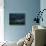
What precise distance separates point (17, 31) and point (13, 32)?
17 centimetres

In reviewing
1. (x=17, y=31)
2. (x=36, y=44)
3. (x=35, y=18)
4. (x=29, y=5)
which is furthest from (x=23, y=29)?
→ (x=36, y=44)

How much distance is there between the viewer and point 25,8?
A: 18.4 ft

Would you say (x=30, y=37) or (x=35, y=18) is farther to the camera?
(x=35, y=18)

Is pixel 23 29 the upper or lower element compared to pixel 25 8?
lower

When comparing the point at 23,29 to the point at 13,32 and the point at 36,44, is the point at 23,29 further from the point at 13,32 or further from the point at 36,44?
the point at 36,44

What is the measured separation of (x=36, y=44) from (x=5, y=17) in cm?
324

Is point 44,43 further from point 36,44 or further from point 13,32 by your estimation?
point 13,32

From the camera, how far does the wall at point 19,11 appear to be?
555 cm

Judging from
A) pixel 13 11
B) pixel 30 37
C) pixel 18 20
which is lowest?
pixel 30 37

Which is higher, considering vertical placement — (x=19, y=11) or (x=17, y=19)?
(x=19, y=11)

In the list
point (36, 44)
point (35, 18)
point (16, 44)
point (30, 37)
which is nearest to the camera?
point (36, 44)

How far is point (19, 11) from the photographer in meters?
5.58

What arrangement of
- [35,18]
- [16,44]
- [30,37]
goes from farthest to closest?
[35,18] → [16,44] → [30,37]

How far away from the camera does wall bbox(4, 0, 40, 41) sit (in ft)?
18.2
